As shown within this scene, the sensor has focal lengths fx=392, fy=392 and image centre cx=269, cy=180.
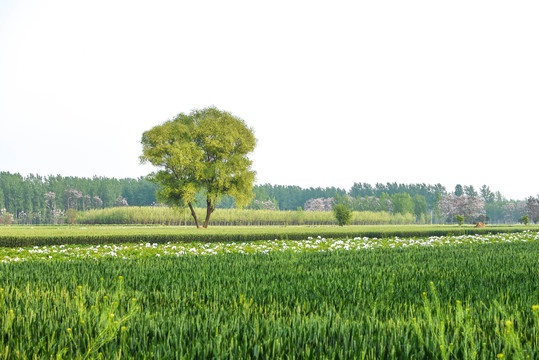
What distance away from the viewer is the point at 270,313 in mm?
3764

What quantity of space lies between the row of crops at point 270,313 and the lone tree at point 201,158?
77.1 ft

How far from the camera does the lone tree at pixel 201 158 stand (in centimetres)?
3162

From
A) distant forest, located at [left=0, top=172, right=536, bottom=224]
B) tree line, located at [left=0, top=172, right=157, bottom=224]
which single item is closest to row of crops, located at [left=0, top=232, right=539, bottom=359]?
distant forest, located at [left=0, top=172, right=536, bottom=224]

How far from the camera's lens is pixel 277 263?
27.6ft

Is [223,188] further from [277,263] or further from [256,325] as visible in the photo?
[256,325]

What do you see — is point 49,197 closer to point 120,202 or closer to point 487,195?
point 120,202

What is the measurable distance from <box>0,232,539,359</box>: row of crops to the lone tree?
2350 centimetres

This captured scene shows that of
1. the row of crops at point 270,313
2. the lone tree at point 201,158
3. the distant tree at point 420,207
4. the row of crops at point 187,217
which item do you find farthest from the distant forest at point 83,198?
the row of crops at point 270,313

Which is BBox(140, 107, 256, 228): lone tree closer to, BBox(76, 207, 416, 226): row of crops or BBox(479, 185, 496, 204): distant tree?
BBox(76, 207, 416, 226): row of crops

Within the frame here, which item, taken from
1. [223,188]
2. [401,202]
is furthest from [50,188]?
[401,202]

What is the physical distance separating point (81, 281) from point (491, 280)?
21.2 ft

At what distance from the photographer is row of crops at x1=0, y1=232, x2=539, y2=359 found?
266 cm

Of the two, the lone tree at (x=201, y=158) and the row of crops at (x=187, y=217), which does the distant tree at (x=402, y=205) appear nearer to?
the row of crops at (x=187, y=217)

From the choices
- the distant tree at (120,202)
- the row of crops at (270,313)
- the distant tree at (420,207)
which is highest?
the distant tree at (120,202)
